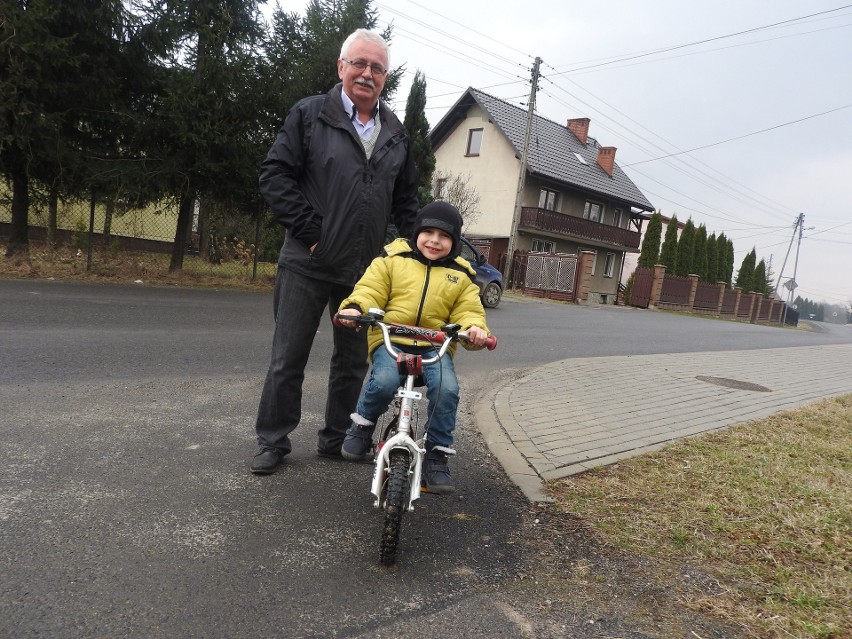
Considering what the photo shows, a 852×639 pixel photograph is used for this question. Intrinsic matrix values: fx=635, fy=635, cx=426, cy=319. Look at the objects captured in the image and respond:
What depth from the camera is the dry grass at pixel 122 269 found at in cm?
1248

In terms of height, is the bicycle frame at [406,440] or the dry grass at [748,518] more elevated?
the bicycle frame at [406,440]

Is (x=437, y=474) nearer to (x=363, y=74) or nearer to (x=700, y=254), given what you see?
(x=363, y=74)

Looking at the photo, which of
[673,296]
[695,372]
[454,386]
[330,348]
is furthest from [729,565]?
[673,296]

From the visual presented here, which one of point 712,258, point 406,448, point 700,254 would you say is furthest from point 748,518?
point 712,258

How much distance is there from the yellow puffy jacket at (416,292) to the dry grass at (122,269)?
11.1 m

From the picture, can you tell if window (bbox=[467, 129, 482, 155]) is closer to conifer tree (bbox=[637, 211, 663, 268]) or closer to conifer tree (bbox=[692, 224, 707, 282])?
conifer tree (bbox=[637, 211, 663, 268])

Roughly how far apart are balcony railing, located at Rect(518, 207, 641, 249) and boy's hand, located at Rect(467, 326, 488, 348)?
31.3m

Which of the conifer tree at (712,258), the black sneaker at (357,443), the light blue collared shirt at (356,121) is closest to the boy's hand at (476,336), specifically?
the black sneaker at (357,443)

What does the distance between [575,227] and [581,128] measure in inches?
359

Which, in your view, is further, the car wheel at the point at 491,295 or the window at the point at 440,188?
the window at the point at 440,188

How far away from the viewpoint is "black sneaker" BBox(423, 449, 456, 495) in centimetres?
313

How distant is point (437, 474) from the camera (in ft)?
10.4

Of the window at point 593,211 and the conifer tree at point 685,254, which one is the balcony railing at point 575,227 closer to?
the window at point 593,211

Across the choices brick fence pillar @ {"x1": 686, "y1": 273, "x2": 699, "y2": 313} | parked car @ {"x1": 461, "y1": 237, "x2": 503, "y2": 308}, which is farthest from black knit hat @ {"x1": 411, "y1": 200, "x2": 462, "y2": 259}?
brick fence pillar @ {"x1": 686, "y1": 273, "x2": 699, "y2": 313}
